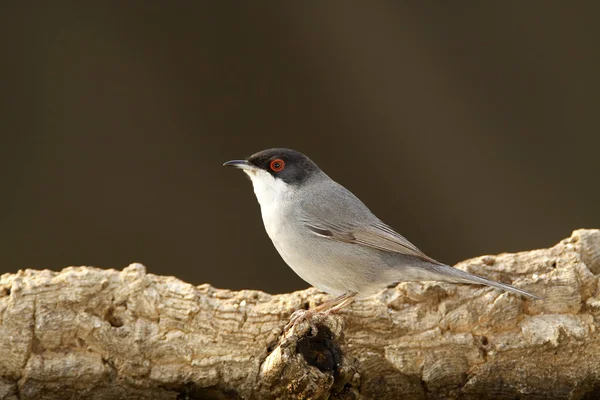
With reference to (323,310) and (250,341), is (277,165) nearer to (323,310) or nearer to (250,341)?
(323,310)

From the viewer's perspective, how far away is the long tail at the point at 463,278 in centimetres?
334

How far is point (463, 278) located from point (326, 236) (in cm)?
85

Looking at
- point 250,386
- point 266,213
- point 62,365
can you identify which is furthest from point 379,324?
point 62,365

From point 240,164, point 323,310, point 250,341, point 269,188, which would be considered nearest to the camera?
point 250,341

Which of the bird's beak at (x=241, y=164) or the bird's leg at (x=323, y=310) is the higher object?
the bird's beak at (x=241, y=164)

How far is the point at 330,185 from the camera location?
4.22 m

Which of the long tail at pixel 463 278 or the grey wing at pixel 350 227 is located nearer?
the long tail at pixel 463 278

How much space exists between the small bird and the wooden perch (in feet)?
1.00

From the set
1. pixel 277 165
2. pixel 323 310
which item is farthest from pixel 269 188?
pixel 323 310

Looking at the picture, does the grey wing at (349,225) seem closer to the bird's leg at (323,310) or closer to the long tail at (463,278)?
the long tail at (463,278)

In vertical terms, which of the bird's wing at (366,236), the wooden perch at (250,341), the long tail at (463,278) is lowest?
the wooden perch at (250,341)

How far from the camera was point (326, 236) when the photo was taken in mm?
3918

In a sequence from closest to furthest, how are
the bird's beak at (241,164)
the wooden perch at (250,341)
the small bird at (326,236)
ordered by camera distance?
the wooden perch at (250,341)
the small bird at (326,236)
the bird's beak at (241,164)

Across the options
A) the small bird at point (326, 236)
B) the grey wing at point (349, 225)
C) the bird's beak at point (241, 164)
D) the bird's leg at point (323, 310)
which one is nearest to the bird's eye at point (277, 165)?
the small bird at point (326, 236)
